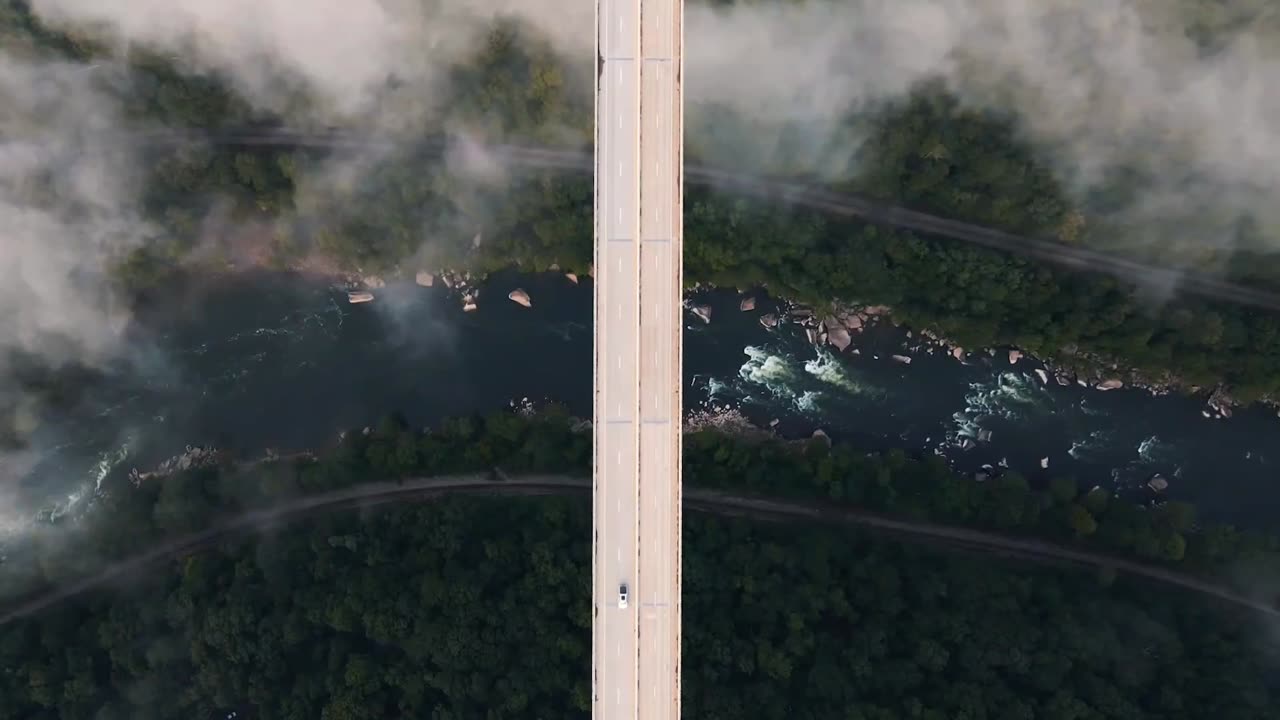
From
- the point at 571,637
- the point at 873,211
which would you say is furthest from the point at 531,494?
the point at 873,211

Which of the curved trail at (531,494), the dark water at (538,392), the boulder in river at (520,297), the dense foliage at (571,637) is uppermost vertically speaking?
the boulder in river at (520,297)

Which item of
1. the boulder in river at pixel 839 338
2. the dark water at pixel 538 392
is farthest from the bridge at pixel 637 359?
the boulder in river at pixel 839 338

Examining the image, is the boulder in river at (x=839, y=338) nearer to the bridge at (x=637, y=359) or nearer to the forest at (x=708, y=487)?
the forest at (x=708, y=487)

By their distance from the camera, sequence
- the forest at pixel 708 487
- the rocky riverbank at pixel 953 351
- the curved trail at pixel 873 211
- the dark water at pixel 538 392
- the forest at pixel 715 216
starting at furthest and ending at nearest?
the dark water at pixel 538 392 < the rocky riverbank at pixel 953 351 < the curved trail at pixel 873 211 < the forest at pixel 708 487 < the forest at pixel 715 216

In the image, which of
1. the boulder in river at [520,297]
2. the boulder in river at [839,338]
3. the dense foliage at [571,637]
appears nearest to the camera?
the dense foliage at [571,637]

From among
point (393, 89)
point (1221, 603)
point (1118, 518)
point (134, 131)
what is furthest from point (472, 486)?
point (1221, 603)

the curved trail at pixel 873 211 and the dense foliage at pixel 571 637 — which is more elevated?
the curved trail at pixel 873 211

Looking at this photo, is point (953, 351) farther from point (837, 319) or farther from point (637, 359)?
point (637, 359)
